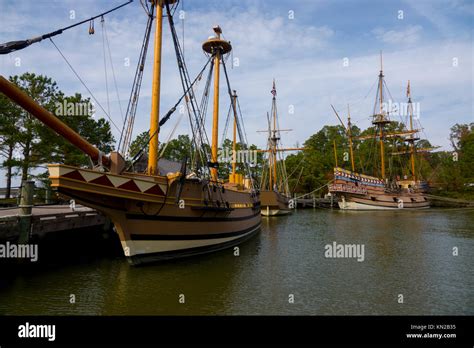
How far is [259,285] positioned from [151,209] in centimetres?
480

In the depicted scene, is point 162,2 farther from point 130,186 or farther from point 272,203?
Answer: point 272,203

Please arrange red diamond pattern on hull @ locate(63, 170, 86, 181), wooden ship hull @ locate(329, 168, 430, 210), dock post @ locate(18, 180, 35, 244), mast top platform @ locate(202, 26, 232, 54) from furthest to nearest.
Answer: wooden ship hull @ locate(329, 168, 430, 210), mast top platform @ locate(202, 26, 232, 54), dock post @ locate(18, 180, 35, 244), red diamond pattern on hull @ locate(63, 170, 86, 181)

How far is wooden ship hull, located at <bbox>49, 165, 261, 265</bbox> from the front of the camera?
10359mm

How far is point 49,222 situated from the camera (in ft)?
40.8

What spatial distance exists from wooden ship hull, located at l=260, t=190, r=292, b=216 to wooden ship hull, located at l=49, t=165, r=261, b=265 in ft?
70.7

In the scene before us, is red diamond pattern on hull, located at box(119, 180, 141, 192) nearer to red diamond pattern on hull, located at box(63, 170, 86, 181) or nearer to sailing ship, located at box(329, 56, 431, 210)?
red diamond pattern on hull, located at box(63, 170, 86, 181)


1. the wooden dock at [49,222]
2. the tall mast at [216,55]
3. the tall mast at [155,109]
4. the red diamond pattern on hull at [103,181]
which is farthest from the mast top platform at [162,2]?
the wooden dock at [49,222]

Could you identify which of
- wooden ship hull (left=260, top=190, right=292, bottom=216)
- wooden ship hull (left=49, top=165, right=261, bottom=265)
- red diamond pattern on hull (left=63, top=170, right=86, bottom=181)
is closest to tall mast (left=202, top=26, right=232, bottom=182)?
wooden ship hull (left=49, top=165, right=261, bottom=265)

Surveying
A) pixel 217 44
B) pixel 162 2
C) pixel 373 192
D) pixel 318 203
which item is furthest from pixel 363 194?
pixel 162 2

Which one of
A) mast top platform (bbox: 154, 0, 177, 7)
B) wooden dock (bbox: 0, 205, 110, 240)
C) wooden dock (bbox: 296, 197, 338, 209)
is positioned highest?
mast top platform (bbox: 154, 0, 177, 7)

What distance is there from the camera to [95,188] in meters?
10.4

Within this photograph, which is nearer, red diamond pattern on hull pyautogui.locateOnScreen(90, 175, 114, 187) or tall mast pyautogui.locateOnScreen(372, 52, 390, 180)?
red diamond pattern on hull pyautogui.locateOnScreen(90, 175, 114, 187)
